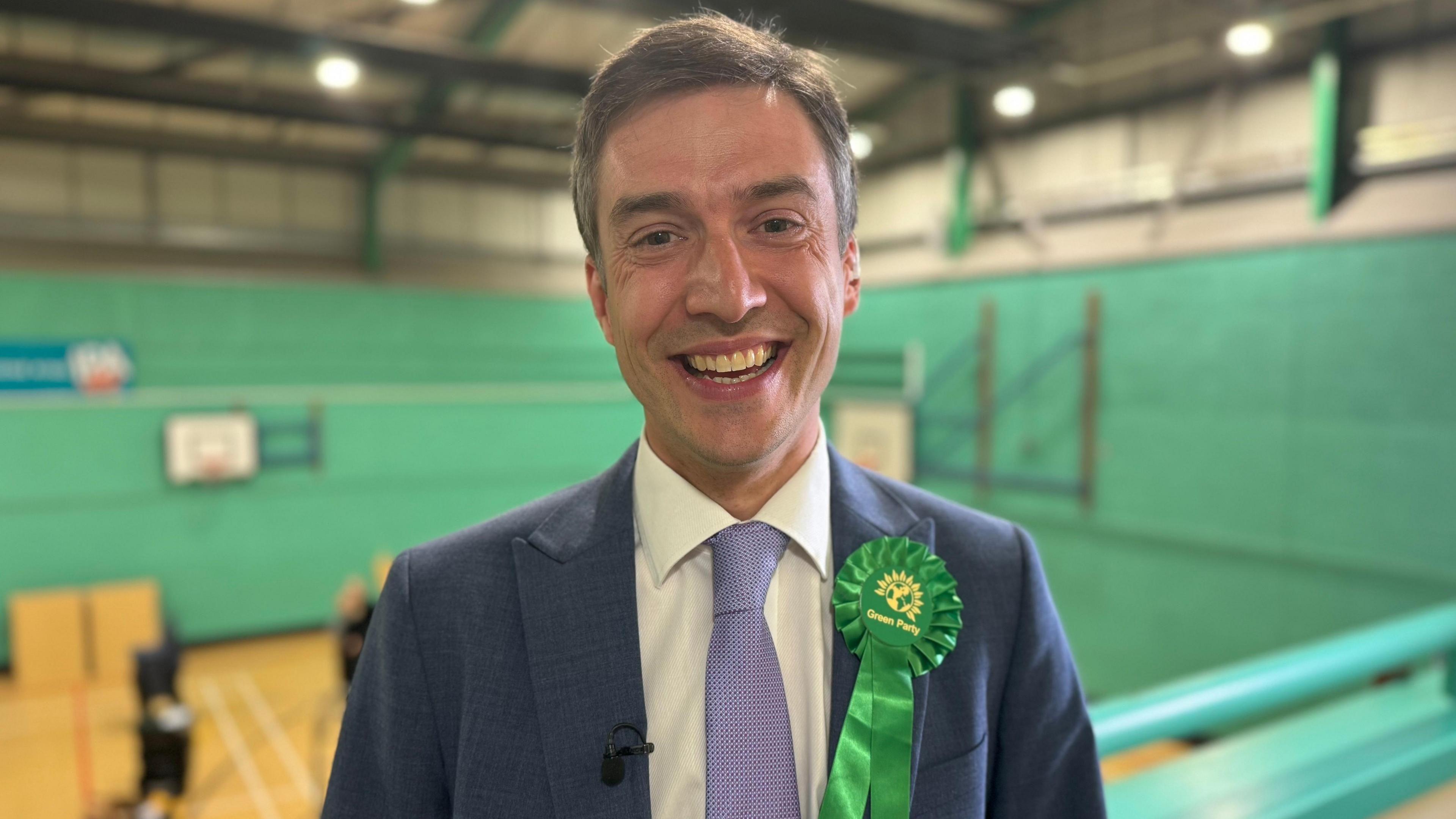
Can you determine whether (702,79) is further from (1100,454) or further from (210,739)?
(1100,454)

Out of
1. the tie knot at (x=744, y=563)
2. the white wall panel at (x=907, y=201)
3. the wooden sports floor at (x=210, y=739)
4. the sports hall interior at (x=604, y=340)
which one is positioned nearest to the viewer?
the tie knot at (x=744, y=563)

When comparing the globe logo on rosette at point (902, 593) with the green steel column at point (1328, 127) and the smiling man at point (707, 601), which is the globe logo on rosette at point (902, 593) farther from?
the green steel column at point (1328, 127)

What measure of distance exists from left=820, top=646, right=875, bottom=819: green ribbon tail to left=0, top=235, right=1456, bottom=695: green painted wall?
6816mm

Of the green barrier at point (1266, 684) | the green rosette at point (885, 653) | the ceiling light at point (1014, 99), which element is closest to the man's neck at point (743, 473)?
the green rosette at point (885, 653)

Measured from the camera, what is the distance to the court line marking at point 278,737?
5.68 metres

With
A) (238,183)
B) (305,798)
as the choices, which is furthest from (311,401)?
(238,183)

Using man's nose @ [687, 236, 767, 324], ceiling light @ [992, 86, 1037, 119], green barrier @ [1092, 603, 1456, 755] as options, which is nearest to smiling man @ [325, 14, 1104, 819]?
man's nose @ [687, 236, 767, 324]

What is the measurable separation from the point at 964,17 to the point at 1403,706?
839cm

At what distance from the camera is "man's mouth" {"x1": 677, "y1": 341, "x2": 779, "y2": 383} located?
101 centimetres

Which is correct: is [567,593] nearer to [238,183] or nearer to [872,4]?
[872,4]

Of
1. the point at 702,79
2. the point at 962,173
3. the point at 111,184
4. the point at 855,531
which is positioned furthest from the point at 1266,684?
the point at 111,184

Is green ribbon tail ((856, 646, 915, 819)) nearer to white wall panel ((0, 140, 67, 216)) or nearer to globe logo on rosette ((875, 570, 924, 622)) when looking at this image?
globe logo on rosette ((875, 570, 924, 622))

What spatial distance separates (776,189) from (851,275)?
244mm

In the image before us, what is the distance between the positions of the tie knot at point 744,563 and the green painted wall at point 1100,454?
6.86 meters
